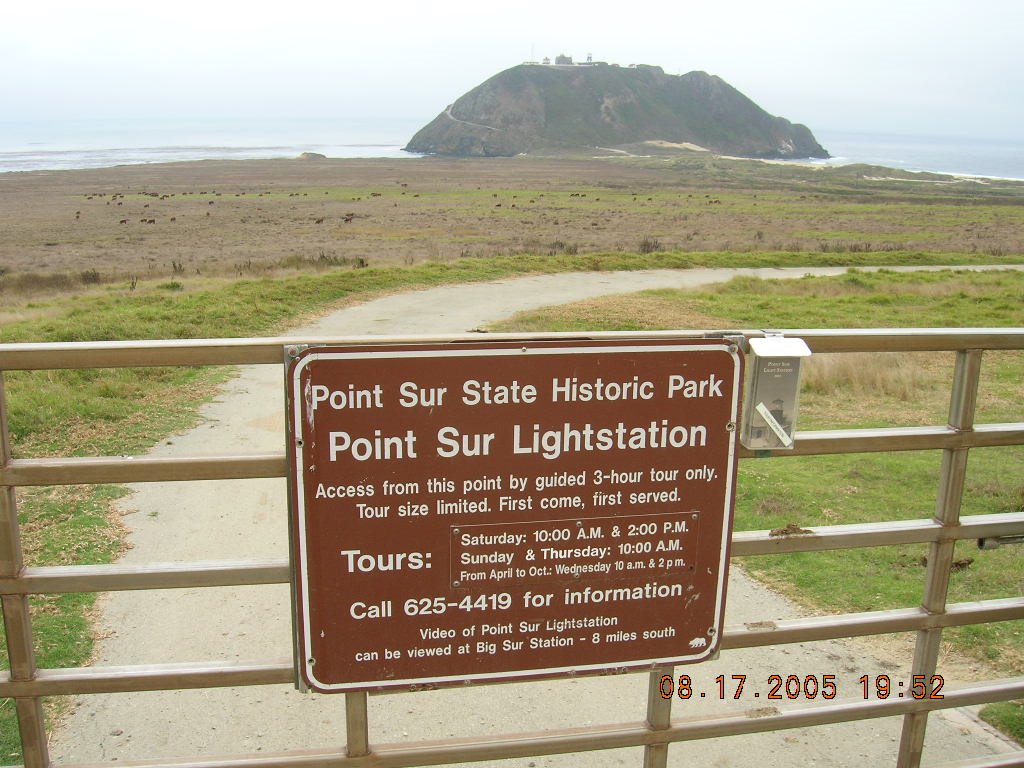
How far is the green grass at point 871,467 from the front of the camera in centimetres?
498

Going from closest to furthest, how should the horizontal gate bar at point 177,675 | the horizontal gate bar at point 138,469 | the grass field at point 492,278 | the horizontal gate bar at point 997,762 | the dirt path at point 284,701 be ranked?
the horizontal gate bar at point 138,469 < the horizontal gate bar at point 177,675 < the horizontal gate bar at point 997,762 < the dirt path at point 284,701 < the grass field at point 492,278

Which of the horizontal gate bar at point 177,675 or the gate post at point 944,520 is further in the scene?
the gate post at point 944,520

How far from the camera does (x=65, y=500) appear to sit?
20.7 feet

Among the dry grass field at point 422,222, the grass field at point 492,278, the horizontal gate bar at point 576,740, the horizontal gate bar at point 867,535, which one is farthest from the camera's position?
the dry grass field at point 422,222

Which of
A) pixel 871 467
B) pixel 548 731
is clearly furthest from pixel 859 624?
pixel 871 467

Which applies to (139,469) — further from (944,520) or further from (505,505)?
(944,520)

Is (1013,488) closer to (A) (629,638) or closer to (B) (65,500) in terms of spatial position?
(A) (629,638)

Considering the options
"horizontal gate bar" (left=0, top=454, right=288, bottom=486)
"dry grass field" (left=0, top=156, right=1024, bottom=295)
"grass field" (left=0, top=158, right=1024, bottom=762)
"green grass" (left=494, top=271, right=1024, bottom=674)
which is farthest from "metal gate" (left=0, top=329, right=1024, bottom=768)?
"dry grass field" (left=0, top=156, right=1024, bottom=295)

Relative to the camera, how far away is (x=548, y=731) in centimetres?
245

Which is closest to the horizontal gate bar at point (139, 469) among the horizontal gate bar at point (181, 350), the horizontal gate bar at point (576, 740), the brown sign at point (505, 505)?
the brown sign at point (505, 505)

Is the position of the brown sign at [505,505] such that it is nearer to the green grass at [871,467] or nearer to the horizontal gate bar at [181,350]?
the horizontal gate bar at [181,350]

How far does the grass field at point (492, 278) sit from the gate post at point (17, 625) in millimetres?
1320

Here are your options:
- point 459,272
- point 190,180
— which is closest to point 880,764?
point 459,272

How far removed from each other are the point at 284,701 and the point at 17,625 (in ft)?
6.06
